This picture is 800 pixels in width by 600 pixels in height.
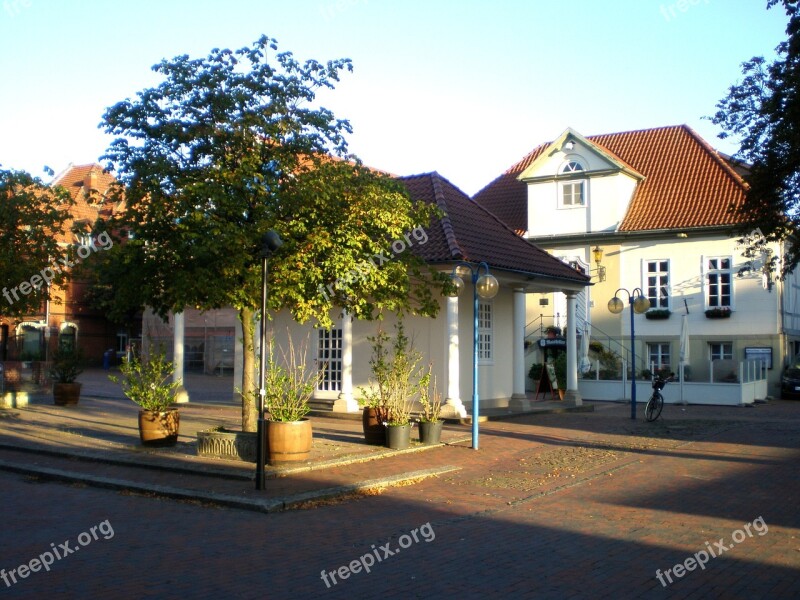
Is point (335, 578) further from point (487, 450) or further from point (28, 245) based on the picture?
point (28, 245)

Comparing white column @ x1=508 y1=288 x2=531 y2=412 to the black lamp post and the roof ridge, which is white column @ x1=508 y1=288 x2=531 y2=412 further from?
the black lamp post

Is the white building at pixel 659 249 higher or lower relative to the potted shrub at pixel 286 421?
higher

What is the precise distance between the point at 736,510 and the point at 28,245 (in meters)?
16.9

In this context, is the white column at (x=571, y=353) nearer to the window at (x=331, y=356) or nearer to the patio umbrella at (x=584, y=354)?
the patio umbrella at (x=584, y=354)

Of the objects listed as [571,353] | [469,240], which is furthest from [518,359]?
[469,240]

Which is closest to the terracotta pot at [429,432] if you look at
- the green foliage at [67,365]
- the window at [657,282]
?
the green foliage at [67,365]

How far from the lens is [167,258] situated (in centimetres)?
1351

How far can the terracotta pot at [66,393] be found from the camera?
73.0ft
